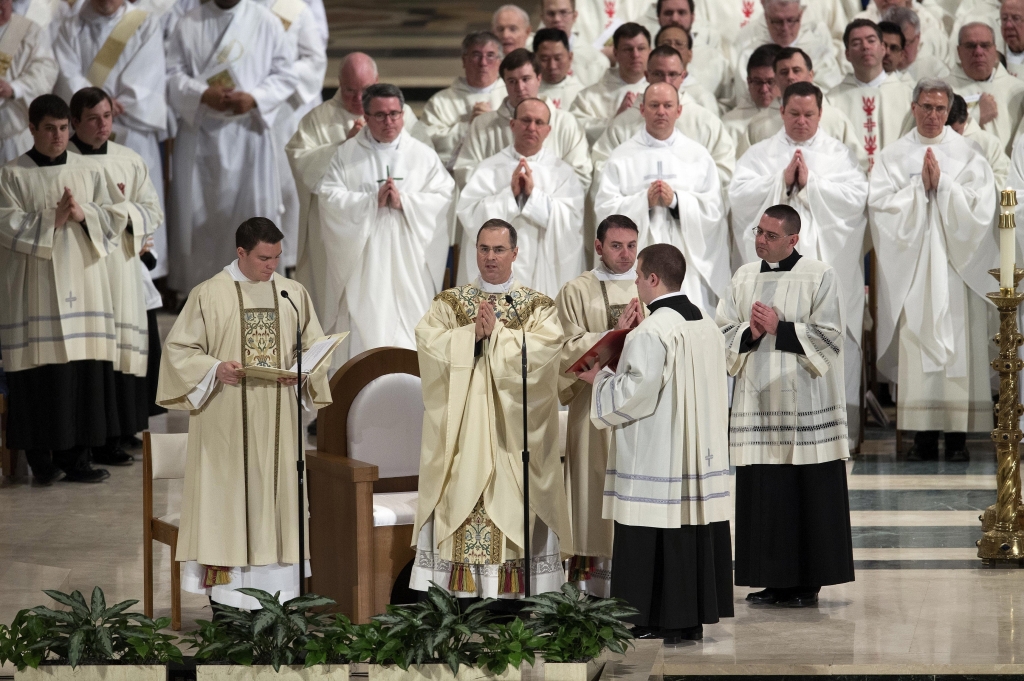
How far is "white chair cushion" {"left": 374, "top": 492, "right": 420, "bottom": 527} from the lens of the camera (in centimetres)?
632

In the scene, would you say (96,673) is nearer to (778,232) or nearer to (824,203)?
(778,232)

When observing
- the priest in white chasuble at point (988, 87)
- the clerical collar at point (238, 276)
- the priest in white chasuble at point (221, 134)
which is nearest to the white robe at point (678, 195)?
the priest in white chasuble at point (988, 87)

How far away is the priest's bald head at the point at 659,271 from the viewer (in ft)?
19.3

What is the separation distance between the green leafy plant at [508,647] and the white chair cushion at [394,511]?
4.50 feet

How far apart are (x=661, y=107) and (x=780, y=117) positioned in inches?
50.7

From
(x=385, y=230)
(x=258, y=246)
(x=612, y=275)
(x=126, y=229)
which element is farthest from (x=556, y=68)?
(x=258, y=246)

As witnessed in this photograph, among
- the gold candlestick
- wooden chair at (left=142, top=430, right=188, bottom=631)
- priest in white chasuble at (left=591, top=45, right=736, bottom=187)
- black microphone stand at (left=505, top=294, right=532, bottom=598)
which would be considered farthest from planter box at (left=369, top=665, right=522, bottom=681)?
priest in white chasuble at (left=591, top=45, right=736, bottom=187)

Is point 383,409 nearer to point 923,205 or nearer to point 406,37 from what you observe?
point 923,205

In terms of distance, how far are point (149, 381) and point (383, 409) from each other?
352 cm

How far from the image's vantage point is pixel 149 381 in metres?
9.70

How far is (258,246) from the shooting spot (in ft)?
20.1

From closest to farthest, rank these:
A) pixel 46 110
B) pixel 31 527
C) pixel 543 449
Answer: pixel 543 449
pixel 31 527
pixel 46 110

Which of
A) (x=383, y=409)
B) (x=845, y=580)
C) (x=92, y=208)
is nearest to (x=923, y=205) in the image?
(x=845, y=580)

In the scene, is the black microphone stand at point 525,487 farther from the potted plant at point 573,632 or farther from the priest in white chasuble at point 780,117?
the priest in white chasuble at point 780,117
